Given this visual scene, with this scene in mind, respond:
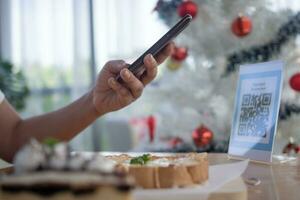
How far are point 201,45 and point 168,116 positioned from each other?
1.12ft

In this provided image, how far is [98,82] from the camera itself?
1.06 metres

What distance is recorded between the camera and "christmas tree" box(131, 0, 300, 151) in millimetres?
1853

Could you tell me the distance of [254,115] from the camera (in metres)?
0.94

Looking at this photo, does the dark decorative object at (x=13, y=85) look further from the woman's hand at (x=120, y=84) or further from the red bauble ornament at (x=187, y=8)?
the woman's hand at (x=120, y=84)

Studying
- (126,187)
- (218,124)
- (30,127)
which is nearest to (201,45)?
(218,124)

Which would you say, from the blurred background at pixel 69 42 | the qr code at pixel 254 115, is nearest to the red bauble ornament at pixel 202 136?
the qr code at pixel 254 115

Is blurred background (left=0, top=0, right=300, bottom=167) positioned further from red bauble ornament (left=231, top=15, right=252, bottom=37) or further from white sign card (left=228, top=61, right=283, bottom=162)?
white sign card (left=228, top=61, right=283, bottom=162)

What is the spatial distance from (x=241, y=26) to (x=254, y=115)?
0.95 m

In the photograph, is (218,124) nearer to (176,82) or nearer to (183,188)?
(176,82)

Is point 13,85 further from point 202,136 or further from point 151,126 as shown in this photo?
point 202,136

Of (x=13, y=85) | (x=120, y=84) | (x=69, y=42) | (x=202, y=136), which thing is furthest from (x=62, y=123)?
(x=69, y=42)

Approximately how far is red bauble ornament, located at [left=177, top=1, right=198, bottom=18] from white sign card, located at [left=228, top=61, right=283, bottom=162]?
0.93 m

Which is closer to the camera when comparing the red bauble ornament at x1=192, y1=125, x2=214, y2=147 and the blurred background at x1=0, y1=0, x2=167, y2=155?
the red bauble ornament at x1=192, y1=125, x2=214, y2=147

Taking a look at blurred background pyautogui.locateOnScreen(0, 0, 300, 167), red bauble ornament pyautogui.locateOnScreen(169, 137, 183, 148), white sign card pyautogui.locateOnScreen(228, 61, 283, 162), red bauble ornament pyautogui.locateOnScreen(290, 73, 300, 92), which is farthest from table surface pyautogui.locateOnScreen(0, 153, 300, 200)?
red bauble ornament pyautogui.locateOnScreen(169, 137, 183, 148)
